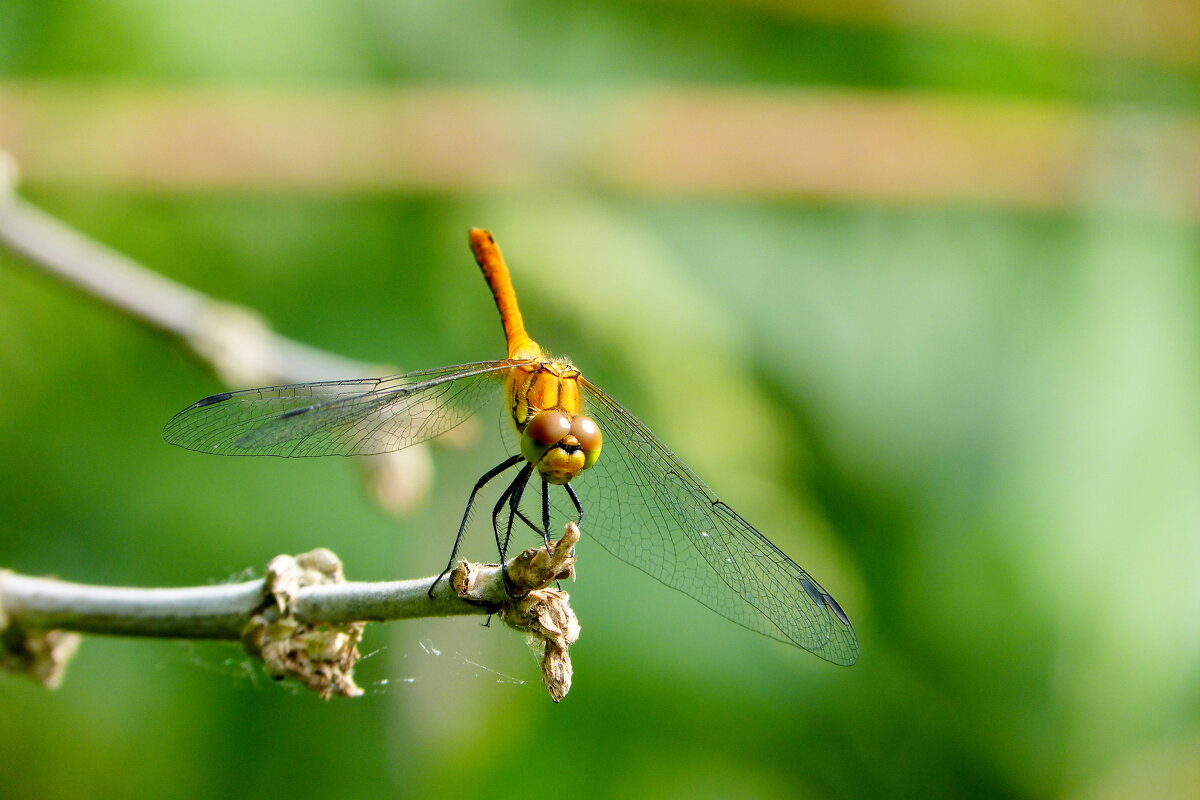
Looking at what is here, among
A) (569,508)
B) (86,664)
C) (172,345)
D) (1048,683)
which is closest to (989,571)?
(1048,683)

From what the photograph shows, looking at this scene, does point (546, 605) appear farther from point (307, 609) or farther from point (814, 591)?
point (814, 591)

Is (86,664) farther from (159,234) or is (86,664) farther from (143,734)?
(159,234)

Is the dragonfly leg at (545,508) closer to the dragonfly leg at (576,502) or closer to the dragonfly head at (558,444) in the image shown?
the dragonfly leg at (576,502)

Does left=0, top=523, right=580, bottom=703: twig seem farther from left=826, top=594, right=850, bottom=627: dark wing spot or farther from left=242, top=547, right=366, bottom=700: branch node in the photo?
left=826, top=594, right=850, bottom=627: dark wing spot

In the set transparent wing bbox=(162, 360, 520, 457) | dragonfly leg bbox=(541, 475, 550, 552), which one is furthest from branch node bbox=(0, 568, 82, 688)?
dragonfly leg bbox=(541, 475, 550, 552)

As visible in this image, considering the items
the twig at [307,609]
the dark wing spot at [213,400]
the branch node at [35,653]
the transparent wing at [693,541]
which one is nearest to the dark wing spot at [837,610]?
the transparent wing at [693,541]

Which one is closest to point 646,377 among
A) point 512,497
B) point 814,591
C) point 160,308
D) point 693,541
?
point 693,541
